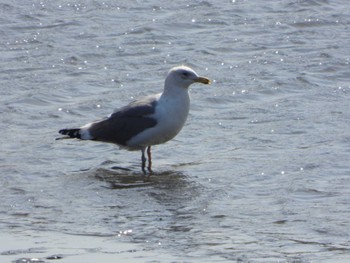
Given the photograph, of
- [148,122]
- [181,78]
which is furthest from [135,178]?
[181,78]

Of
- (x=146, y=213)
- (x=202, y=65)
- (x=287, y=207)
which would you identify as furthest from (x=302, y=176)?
(x=202, y=65)

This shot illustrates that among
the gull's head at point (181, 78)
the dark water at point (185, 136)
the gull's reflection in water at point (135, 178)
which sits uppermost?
the gull's head at point (181, 78)

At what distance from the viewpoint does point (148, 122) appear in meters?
10.0

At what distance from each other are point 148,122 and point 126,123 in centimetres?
24

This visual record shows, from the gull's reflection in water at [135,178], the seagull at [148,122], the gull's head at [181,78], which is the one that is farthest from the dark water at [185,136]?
the gull's head at [181,78]

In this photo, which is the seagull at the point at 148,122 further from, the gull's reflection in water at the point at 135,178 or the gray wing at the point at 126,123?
the gull's reflection in water at the point at 135,178

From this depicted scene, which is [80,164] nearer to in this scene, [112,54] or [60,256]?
[60,256]

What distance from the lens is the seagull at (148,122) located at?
10000 millimetres

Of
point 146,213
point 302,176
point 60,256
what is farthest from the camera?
point 302,176

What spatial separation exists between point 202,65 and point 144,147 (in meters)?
3.93

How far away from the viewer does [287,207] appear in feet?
27.2

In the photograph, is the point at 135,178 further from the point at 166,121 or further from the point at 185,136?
the point at 185,136

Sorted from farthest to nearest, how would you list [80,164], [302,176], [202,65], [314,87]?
[202,65]
[314,87]
[80,164]
[302,176]

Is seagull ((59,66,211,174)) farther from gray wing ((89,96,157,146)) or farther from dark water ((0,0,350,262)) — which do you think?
dark water ((0,0,350,262))
